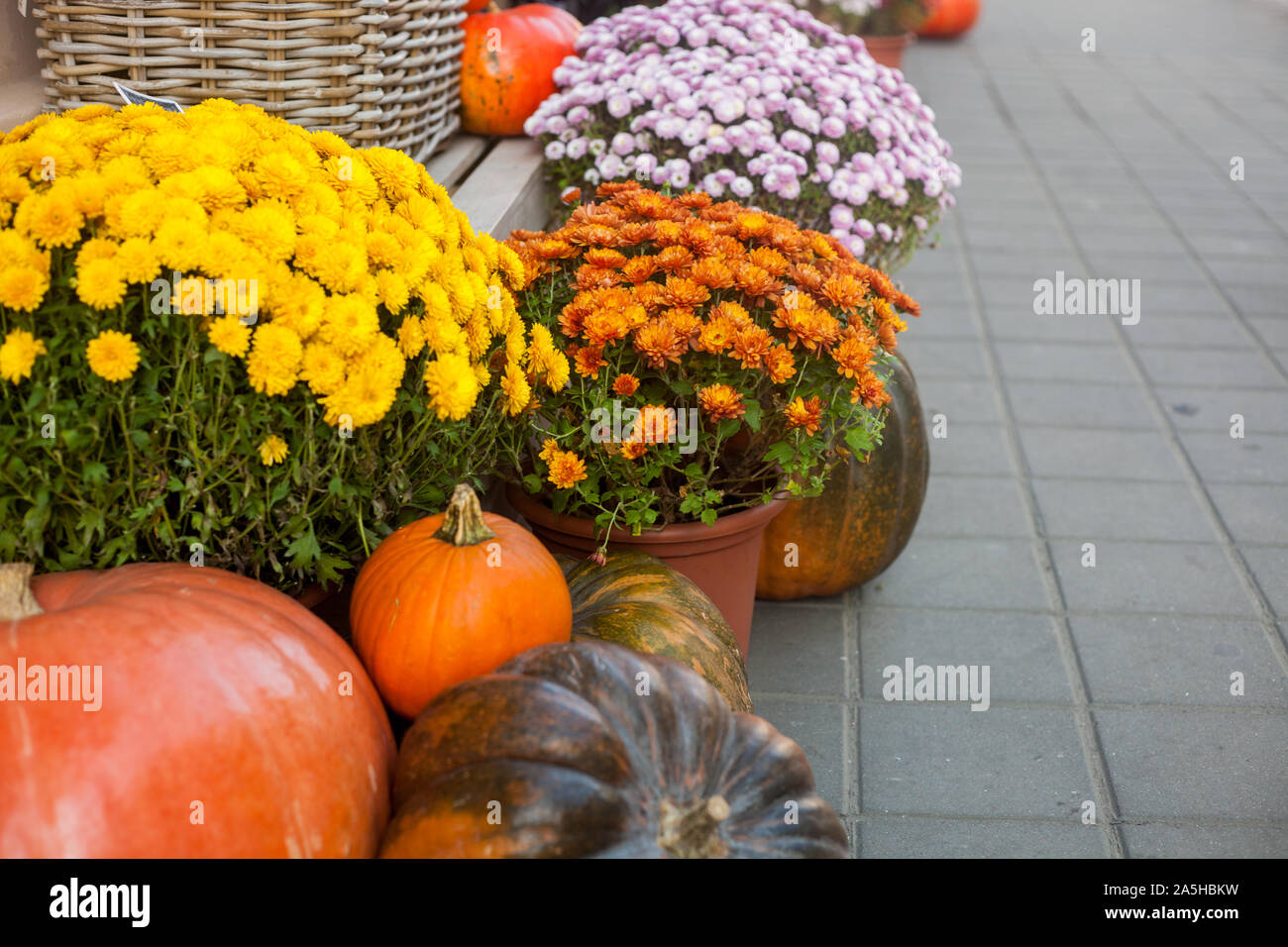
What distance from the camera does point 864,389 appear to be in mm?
2104

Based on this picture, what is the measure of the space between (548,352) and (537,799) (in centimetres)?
86

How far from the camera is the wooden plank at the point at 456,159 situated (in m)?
3.09

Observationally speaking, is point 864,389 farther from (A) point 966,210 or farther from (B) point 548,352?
(A) point 966,210

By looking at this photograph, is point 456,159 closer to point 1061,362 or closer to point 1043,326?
point 1061,362

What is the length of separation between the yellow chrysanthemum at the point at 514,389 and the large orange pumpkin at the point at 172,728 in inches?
20.7

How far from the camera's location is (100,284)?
1.45 m

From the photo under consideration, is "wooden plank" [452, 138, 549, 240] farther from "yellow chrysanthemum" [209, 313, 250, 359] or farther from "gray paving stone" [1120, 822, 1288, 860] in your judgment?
"gray paving stone" [1120, 822, 1288, 860]

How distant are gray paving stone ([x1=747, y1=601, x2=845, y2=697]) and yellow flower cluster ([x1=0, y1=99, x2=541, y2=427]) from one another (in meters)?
1.27

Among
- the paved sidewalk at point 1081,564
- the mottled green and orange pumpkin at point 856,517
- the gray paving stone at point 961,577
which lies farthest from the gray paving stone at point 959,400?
the mottled green and orange pumpkin at point 856,517

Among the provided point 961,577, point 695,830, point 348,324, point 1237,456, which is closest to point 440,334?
point 348,324

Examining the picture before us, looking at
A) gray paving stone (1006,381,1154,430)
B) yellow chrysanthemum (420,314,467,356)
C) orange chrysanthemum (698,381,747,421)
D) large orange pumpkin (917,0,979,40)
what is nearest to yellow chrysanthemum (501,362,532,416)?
yellow chrysanthemum (420,314,467,356)

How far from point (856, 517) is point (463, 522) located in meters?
1.44

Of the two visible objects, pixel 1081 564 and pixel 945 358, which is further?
pixel 945 358

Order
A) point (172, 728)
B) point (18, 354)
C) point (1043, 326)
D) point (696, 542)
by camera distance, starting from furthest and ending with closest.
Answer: point (1043, 326) < point (696, 542) < point (18, 354) < point (172, 728)
